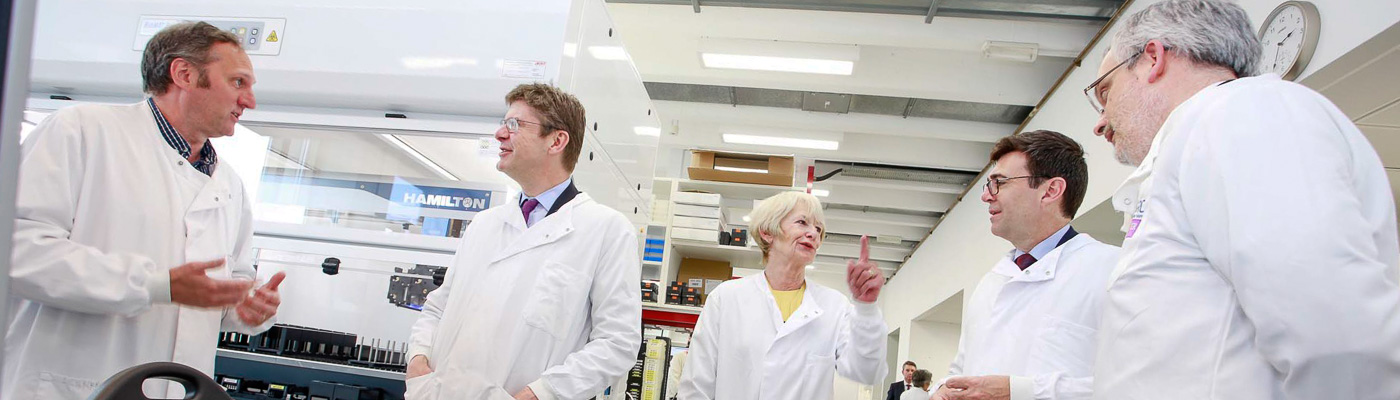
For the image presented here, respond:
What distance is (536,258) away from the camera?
2078mm

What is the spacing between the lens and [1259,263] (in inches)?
37.4

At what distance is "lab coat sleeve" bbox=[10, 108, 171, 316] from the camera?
148 cm

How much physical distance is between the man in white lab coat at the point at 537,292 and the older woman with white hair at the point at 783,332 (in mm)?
541

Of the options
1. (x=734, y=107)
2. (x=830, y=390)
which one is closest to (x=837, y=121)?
(x=734, y=107)

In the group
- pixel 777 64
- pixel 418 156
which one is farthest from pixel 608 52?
pixel 777 64

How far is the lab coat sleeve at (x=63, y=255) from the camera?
4.85 ft

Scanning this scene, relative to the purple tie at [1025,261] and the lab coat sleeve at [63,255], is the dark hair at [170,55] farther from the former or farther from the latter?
the purple tie at [1025,261]

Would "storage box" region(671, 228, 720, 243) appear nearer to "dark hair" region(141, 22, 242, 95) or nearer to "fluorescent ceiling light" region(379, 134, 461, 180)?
"fluorescent ceiling light" region(379, 134, 461, 180)

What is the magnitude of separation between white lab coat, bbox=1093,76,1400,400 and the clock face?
2.62 m

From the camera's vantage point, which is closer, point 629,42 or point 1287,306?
point 1287,306

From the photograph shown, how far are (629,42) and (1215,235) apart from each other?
226 inches

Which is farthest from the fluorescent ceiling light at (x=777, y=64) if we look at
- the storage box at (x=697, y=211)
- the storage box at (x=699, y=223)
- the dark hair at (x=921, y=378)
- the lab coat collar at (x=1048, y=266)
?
the lab coat collar at (x=1048, y=266)

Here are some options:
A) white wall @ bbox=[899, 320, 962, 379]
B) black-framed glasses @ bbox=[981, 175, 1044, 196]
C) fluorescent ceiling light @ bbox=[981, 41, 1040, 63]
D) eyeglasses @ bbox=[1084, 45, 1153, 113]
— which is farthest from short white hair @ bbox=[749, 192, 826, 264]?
white wall @ bbox=[899, 320, 962, 379]

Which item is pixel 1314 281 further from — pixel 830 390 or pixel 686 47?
pixel 686 47
